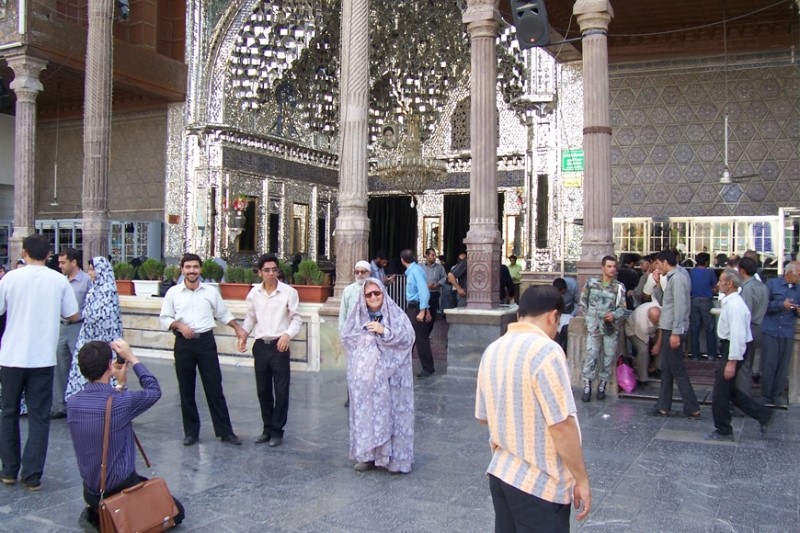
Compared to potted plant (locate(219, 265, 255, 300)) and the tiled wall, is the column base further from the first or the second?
the tiled wall

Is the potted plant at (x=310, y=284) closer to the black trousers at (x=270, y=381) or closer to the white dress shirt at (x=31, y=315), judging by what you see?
the black trousers at (x=270, y=381)

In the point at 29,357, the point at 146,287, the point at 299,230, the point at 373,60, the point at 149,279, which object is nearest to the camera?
the point at 29,357

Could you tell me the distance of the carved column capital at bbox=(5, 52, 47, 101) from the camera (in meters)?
14.9

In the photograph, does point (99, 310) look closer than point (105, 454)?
No

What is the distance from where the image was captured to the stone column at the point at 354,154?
9.93 meters

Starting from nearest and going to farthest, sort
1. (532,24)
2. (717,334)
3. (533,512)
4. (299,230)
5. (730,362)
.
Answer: (533,512)
(730,362)
(717,334)
(532,24)
(299,230)

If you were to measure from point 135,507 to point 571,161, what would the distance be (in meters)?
13.2

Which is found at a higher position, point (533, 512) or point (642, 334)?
point (642, 334)

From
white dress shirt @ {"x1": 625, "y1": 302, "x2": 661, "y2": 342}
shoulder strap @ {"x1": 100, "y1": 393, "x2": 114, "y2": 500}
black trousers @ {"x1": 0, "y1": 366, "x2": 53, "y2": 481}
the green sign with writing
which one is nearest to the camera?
shoulder strap @ {"x1": 100, "y1": 393, "x2": 114, "y2": 500}

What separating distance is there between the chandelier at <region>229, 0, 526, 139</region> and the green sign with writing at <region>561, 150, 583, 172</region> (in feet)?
6.90

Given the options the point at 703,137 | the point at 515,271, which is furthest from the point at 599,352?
the point at 703,137

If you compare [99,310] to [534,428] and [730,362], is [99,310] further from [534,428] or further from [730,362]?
[730,362]

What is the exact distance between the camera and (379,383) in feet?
17.4

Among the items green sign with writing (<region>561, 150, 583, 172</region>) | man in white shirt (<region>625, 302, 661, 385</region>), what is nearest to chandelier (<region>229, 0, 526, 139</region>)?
green sign with writing (<region>561, 150, 583, 172</region>)
